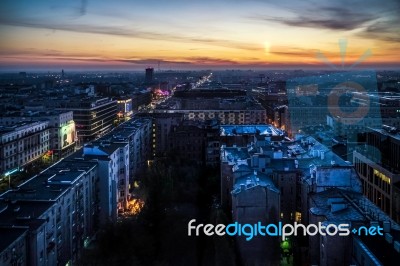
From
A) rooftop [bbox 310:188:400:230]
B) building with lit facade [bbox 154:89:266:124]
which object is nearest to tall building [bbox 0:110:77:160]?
building with lit facade [bbox 154:89:266:124]

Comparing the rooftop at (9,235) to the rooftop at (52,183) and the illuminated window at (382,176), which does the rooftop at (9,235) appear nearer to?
the rooftop at (52,183)

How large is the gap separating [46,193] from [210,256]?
1.63 metres

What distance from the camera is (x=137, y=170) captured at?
8.13 m

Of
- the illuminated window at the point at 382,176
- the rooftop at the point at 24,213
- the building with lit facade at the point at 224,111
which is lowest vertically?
the illuminated window at the point at 382,176

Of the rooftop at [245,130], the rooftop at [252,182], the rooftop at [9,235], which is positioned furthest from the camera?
the rooftop at [245,130]

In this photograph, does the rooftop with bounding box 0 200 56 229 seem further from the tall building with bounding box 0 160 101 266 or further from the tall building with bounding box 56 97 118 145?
the tall building with bounding box 56 97 118 145

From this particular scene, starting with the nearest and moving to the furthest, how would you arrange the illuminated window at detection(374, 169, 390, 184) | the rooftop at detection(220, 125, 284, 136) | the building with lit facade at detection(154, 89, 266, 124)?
the illuminated window at detection(374, 169, 390, 184)
the rooftop at detection(220, 125, 284, 136)
the building with lit facade at detection(154, 89, 266, 124)

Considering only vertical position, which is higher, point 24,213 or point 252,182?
point 252,182

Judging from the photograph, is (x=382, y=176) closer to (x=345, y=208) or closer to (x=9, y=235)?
(x=345, y=208)

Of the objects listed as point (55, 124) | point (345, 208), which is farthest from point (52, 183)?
point (55, 124)

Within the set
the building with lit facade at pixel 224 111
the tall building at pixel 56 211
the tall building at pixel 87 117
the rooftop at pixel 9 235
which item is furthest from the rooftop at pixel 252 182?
the building with lit facade at pixel 224 111

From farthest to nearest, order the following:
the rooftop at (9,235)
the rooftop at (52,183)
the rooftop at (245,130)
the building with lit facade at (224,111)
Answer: the building with lit facade at (224,111) < the rooftop at (245,130) < the rooftop at (52,183) < the rooftop at (9,235)

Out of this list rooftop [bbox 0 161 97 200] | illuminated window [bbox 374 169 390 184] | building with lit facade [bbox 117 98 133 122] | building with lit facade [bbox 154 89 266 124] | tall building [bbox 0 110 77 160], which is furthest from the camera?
building with lit facade [bbox 117 98 133 122]

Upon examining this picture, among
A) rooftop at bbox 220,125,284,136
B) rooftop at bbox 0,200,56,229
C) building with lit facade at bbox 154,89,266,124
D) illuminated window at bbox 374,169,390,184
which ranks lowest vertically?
illuminated window at bbox 374,169,390,184
